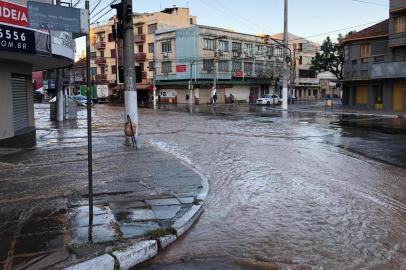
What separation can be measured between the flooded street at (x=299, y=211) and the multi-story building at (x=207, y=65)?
54.4m

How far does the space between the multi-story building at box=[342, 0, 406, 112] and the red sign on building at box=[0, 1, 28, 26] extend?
113 ft

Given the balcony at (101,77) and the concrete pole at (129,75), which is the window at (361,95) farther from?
the balcony at (101,77)

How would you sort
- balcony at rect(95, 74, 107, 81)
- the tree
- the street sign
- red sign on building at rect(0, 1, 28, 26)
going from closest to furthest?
the street sign → red sign on building at rect(0, 1, 28, 26) → the tree → balcony at rect(95, 74, 107, 81)

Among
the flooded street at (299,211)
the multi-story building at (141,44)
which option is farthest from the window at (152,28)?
the flooded street at (299,211)

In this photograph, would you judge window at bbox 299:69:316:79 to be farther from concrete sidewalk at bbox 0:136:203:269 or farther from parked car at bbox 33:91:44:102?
concrete sidewalk at bbox 0:136:203:269

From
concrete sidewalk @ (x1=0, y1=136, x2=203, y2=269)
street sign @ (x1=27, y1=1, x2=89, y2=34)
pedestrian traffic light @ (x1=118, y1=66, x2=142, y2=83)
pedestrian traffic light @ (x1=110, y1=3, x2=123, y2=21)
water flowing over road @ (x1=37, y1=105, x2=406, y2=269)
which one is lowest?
water flowing over road @ (x1=37, y1=105, x2=406, y2=269)

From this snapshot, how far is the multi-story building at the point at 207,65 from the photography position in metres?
69.5

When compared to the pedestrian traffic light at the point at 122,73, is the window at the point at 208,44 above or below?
above

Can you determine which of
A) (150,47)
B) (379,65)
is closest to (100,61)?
(150,47)

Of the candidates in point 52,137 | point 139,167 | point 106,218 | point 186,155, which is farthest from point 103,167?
point 52,137

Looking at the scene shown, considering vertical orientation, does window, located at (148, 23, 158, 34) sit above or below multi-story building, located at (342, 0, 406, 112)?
above

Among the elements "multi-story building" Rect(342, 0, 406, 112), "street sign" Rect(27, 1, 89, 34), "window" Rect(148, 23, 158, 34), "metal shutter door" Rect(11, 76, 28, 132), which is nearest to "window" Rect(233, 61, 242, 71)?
"window" Rect(148, 23, 158, 34)

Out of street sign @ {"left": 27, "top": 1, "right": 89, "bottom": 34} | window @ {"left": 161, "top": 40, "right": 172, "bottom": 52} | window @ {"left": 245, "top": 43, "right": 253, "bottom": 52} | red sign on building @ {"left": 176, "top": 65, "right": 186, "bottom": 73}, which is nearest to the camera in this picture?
street sign @ {"left": 27, "top": 1, "right": 89, "bottom": 34}

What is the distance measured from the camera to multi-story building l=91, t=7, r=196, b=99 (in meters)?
76.6
